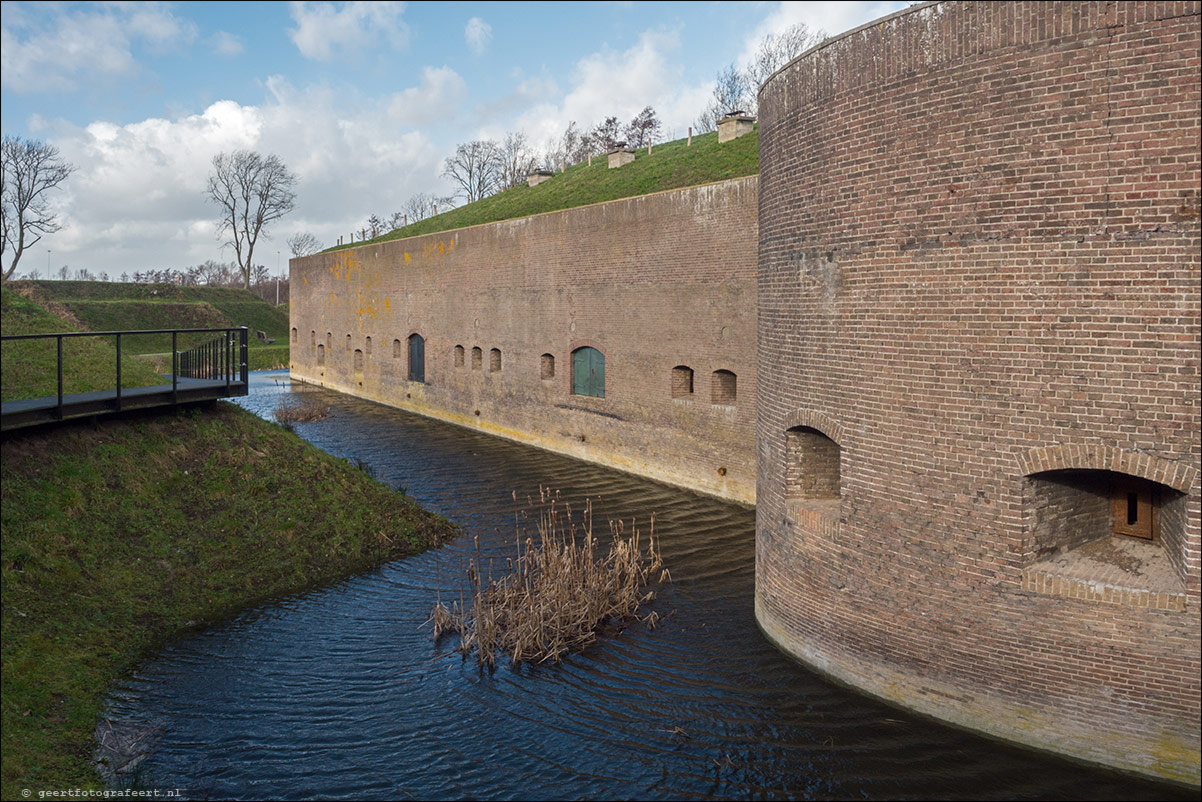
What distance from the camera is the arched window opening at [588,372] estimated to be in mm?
16375

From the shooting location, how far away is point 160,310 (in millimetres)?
44625

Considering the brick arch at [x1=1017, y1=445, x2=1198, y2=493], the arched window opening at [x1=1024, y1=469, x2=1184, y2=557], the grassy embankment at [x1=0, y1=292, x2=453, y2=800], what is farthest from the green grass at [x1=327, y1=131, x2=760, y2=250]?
the brick arch at [x1=1017, y1=445, x2=1198, y2=493]

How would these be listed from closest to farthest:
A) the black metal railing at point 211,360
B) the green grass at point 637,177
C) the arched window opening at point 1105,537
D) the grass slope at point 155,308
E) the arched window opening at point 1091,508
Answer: the arched window opening at point 1105,537, the arched window opening at point 1091,508, the black metal railing at point 211,360, the green grass at point 637,177, the grass slope at point 155,308

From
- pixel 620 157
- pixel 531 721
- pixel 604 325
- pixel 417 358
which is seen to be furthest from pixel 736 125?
pixel 531 721

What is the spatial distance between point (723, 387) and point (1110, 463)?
8467mm

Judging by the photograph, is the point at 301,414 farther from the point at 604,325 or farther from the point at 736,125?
the point at 736,125

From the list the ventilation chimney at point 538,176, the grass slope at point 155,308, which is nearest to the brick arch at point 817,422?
the ventilation chimney at point 538,176

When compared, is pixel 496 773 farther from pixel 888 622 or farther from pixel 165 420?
pixel 165 420

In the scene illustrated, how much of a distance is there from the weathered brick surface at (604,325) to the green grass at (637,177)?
2206 mm

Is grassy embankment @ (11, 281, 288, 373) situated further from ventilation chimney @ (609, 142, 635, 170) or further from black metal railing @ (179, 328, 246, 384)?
black metal railing @ (179, 328, 246, 384)

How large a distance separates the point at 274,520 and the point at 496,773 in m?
5.43

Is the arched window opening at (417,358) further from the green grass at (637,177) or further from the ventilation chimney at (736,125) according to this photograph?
the ventilation chimney at (736,125)

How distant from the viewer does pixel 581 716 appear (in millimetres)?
6598

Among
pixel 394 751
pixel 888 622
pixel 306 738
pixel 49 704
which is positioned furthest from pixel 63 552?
pixel 888 622
